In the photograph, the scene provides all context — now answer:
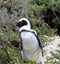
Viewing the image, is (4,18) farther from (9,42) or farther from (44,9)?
(44,9)

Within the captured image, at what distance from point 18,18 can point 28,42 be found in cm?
98

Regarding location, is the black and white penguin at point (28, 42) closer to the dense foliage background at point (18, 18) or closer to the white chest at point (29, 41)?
the white chest at point (29, 41)

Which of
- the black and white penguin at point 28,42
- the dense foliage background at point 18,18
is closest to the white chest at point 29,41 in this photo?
the black and white penguin at point 28,42

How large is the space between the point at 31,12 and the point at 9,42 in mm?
1332

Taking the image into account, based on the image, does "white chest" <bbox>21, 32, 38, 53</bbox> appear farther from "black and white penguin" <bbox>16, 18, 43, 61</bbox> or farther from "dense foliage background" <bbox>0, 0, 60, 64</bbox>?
"dense foliage background" <bbox>0, 0, 60, 64</bbox>

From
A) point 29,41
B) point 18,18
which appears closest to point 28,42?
point 29,41

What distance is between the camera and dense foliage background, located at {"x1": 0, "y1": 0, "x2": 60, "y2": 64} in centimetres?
482

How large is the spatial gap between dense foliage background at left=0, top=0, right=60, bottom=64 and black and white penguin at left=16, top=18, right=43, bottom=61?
14cm

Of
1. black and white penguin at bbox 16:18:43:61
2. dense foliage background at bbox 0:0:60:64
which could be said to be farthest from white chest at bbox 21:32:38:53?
dense foliage background at bbox 0:0:60:64

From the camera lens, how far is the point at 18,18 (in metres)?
5.64

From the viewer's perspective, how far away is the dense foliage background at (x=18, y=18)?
15.8 ft

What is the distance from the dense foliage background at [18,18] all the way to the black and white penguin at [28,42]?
14 centimetres

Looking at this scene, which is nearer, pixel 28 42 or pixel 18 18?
pixel 28 42

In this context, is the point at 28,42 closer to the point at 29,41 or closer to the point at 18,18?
the point at 29,41
